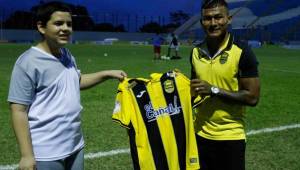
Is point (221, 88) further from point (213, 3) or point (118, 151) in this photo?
point (118, 151)

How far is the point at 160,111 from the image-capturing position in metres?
3.82

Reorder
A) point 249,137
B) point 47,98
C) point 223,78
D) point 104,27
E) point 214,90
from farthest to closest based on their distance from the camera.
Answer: point 104,27
point 249,137
point 223,78
point 214,90
point 47,98

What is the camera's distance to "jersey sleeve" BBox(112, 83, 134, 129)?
3.71 metres

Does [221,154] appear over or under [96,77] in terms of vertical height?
under

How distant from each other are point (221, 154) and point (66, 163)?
127cm

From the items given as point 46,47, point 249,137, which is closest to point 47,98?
point 46,47

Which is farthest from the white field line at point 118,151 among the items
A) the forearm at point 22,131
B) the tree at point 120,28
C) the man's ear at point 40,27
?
the tree at point 120,28

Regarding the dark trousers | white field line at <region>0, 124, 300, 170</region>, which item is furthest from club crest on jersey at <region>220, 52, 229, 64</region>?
white field line at <region>0, 124, 300, 170</region>

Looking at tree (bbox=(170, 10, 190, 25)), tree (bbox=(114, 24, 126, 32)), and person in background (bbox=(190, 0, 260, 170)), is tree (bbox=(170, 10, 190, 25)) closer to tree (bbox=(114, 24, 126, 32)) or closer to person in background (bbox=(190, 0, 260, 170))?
tree (bbox=(114, 24, 126, 32))

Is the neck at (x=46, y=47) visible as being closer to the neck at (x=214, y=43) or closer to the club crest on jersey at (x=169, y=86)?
the club crest on jersey at (x=169, y=86)

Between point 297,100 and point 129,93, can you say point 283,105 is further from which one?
point 129,93

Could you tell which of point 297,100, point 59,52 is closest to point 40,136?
point 59,52

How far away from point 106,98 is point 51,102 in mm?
8298

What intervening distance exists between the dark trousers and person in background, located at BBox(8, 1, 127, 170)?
1097 mm
